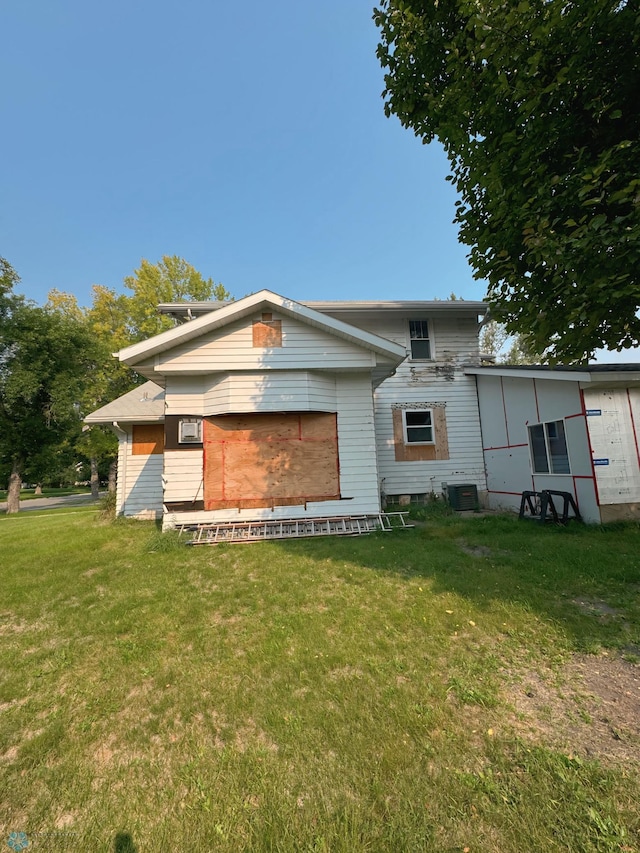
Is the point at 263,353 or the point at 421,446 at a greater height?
the point at 263,353

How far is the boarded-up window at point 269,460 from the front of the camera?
8.93 m

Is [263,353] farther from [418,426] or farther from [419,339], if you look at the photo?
[419,339]

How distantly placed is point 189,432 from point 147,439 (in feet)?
14.8

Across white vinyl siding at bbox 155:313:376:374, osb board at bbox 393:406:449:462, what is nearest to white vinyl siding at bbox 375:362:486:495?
osb board at bbox 393:406:449:462

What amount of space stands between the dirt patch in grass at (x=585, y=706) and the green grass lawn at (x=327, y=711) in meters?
0.02

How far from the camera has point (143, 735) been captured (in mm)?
2725

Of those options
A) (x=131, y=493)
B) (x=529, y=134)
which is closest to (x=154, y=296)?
(x=131, y=493)

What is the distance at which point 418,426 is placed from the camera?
42.1ft

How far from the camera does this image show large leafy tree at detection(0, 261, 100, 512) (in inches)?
829

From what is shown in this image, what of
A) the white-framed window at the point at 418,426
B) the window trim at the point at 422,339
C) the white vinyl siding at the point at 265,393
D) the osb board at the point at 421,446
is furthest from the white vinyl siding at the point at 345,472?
the window trim at the point at 422,339

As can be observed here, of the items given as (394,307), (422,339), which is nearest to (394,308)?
(394,307)

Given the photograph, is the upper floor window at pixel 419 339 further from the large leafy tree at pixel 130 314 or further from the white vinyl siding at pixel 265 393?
the large leafy tree at pixel 130 314

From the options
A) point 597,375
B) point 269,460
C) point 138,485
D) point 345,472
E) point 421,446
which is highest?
point 597,375

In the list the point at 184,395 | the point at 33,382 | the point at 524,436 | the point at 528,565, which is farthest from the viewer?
the point at 33,382
